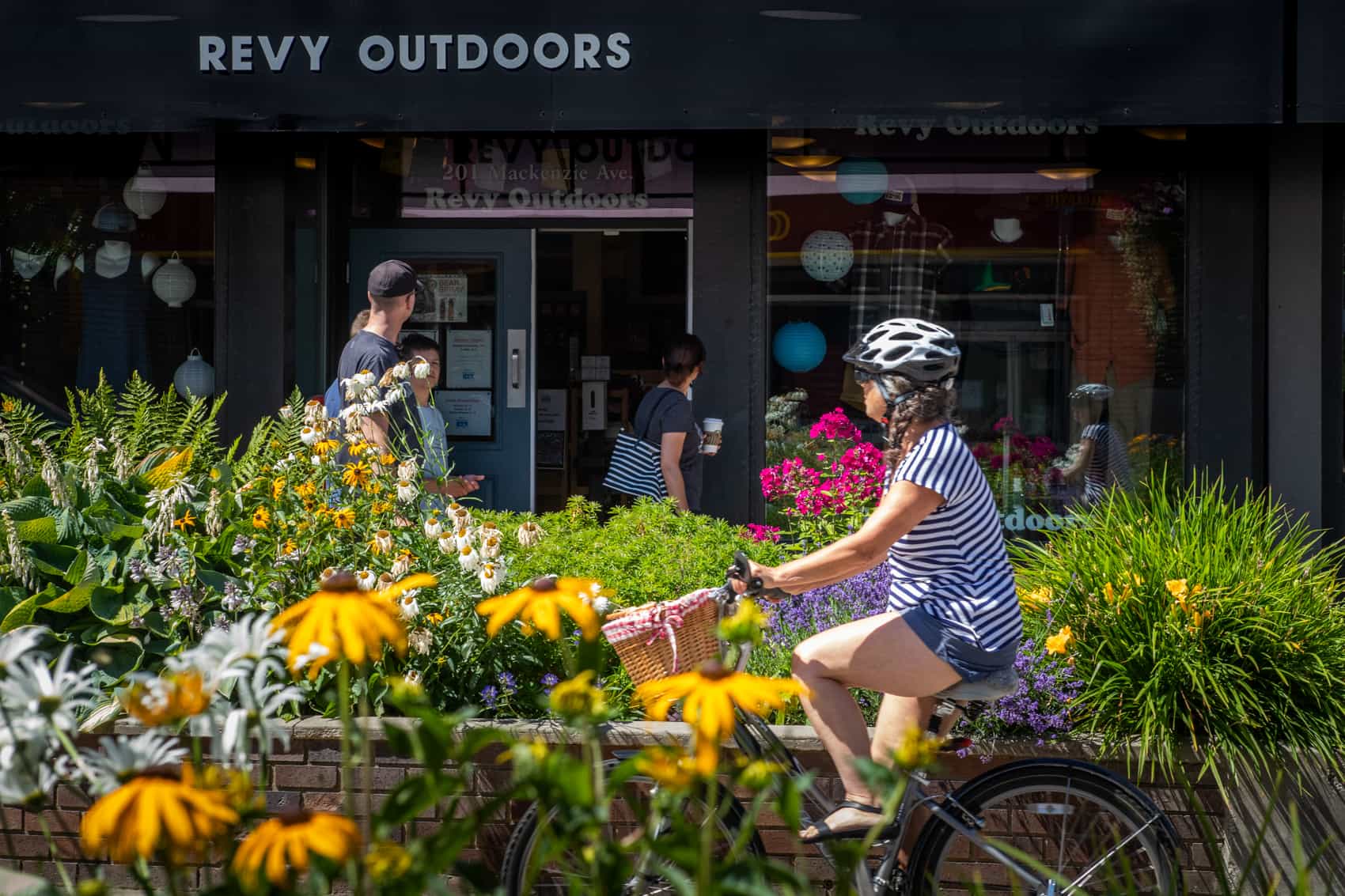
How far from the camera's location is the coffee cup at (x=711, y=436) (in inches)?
309

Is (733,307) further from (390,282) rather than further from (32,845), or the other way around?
(32,845)

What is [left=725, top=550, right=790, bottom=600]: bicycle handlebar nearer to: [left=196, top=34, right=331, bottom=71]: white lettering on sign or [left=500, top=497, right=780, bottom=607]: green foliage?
[left=500, top=497, right=780, bottom=607]: green foliage

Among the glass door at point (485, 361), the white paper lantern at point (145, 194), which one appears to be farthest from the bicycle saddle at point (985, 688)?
the white paper lantern at point (145, 194)

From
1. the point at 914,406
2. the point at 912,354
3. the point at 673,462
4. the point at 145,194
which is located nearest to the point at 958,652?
the point at 914,406

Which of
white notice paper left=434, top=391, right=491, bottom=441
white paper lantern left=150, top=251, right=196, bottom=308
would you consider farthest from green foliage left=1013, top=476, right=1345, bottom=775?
white paper lantern left=150, top=251, right=196, bottom=308

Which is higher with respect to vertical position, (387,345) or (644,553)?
(387,345)

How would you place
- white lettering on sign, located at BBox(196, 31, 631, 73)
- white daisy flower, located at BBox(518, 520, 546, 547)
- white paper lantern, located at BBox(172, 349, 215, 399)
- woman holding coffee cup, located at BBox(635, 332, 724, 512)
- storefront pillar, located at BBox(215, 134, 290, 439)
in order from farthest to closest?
white paper lantern, located at BBox(172, 349, 215, 399) < storefront pillar, located at BBox(215, 134, 290, 439) < white lettering on sign, located at BBox(196, 31, 631, 73) < woman holding coffee cup, located at BBox(635, 332, 724, 512) < white daisy flower, located at BBox(518, 520, 546, 547)

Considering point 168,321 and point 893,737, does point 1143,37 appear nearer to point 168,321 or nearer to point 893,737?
point 893,737

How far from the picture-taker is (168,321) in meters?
8.71

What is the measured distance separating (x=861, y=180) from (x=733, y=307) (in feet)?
3.92

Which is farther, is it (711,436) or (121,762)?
(711,436)

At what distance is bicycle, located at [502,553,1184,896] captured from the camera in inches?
140

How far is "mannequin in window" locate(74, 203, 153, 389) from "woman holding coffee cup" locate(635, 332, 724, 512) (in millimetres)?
3556

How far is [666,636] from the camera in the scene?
3.45 m
